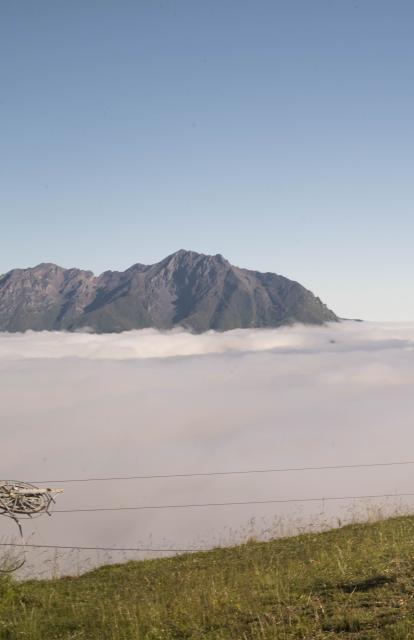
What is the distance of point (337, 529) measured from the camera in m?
29.9

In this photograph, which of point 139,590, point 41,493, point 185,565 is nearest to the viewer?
point 139,590

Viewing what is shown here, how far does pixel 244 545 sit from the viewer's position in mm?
29031

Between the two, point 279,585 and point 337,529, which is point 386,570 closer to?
point 279,585

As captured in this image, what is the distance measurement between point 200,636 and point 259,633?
1510 millimetres

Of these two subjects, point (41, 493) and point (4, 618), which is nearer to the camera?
point (4, 618)

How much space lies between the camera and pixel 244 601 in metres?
15.8

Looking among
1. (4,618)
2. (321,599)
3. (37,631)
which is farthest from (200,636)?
(4,618)

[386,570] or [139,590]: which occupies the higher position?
[386,570]

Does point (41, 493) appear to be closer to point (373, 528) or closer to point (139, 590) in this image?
point (139, 590)

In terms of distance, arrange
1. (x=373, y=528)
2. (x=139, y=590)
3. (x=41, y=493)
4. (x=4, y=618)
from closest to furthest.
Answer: (x=4, y=618) → (x=139, y=590) → (x=41, y=493) → (x=373, y=528)

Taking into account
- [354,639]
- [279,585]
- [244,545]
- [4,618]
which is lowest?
[244,545]

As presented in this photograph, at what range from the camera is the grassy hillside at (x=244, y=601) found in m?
13.2

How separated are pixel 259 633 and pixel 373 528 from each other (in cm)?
1731

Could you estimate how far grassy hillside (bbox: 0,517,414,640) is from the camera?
13.2 m
